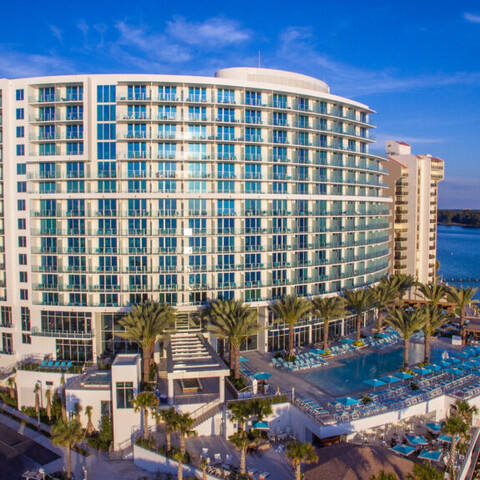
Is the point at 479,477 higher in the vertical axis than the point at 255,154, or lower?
lower

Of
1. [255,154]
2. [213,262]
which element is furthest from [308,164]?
[213,262]

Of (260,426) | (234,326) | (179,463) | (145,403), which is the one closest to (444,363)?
(234,326)

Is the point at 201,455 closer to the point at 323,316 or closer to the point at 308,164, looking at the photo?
the point at 323,316

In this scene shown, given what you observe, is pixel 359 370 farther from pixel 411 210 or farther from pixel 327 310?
pixel 411 210

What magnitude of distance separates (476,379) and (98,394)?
108 ft

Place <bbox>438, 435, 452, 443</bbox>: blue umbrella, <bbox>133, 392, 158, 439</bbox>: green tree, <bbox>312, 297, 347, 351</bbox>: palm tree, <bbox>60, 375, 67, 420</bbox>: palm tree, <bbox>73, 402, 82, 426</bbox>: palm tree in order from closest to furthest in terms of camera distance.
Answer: <bbox>438, 435, 452, 443</bbox>: blue umbrella, <bbox>133, 392, 158, 439</bbox>: green tree, <bbox>73, 402, 82, 426</bbox>: palm tree, <bbox>60, 375, 67, 420</bbox>: palm tree, <bbox>312, 297, 347, 351</bbox>: palm tree

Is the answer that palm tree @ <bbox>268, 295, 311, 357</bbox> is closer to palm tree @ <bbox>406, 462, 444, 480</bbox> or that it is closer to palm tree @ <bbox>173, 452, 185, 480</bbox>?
palm tree @ <bbox>173, 452, 185, 480</bbox>

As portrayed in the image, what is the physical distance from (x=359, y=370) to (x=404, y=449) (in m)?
12.6

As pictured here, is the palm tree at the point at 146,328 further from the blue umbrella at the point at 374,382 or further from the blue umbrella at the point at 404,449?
the blue umbrella at the point at 404,449

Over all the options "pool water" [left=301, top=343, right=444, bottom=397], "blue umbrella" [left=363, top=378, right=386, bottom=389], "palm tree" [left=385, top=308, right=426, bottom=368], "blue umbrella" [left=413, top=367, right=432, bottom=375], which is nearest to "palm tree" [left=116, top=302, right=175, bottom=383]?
"pool water" [left=301, top=343, right=444, bottom=397]

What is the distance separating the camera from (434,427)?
33562mm

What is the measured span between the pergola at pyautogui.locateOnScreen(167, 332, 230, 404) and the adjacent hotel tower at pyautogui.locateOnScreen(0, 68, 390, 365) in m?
4.66

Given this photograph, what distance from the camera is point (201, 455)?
30.4 m

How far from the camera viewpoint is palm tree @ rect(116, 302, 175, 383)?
38.6m
